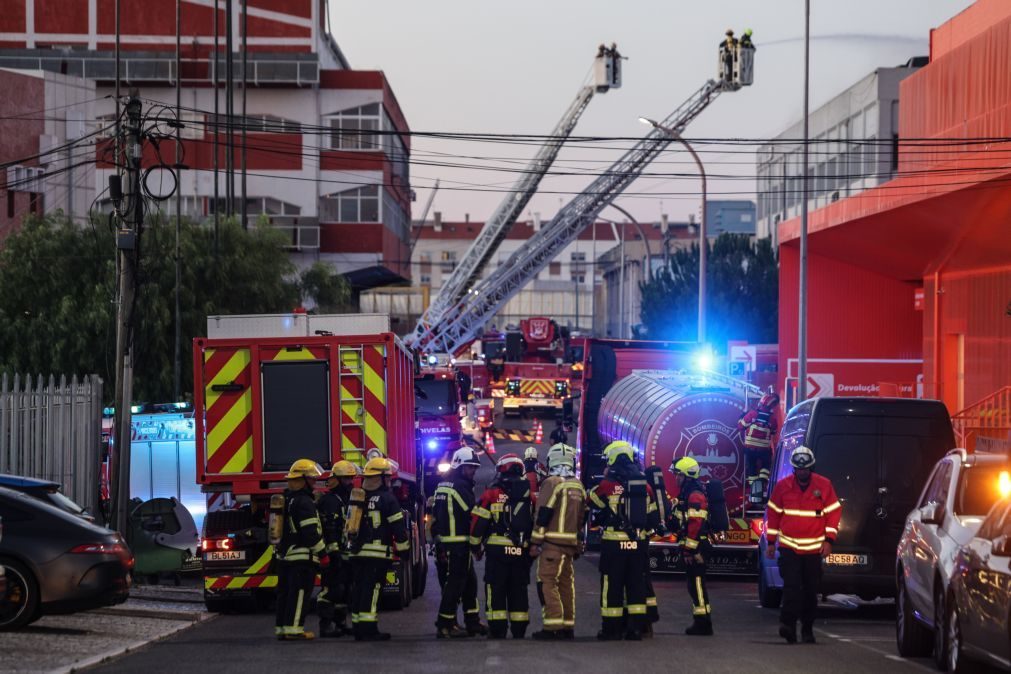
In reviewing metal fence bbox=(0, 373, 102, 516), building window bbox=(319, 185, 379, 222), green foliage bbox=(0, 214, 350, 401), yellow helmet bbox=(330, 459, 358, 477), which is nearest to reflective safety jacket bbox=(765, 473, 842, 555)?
yellow helmet bbox=(330, 459, 358, 477)

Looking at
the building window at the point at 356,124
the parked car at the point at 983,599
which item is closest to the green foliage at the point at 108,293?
the building window at the point at 356,124

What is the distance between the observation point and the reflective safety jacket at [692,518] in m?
15.2

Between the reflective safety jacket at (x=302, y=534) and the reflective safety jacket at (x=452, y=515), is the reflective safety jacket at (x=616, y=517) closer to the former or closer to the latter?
the reflective safety jacket at (x=452, y=515)

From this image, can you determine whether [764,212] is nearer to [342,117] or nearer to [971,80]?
[342,117]

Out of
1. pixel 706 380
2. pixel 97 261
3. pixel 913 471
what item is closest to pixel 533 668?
pixel 913 471

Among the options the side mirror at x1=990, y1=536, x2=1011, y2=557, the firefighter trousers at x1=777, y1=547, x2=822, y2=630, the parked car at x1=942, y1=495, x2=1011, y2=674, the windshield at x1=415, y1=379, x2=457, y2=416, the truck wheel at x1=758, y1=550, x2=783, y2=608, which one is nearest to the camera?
the parked car at x1=942, y1=495, x2=1011, y2=674

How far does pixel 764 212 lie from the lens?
85.8 metres

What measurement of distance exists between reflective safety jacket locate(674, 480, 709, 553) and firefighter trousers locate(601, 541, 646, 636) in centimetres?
77

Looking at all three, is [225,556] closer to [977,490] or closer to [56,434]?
[56,434]

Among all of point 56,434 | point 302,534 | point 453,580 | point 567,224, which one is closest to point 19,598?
point 302,534

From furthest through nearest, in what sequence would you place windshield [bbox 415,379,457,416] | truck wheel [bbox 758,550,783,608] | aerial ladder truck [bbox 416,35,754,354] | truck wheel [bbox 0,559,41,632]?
aerial ladder truck [bbox 416,35,754,354] < windshield [bbox 415,379,457,416] < truck wheel [bbox 758,550,783,608] < truck wheel [bbox 0,559,41,632]

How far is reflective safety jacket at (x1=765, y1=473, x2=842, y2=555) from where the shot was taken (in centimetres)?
1445

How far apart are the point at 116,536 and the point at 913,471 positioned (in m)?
8.29

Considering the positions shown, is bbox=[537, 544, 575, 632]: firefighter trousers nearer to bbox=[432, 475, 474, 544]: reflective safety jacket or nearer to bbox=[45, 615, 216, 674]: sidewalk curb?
bbox=[432, 475, 474, 544]: reflective safety jacket
